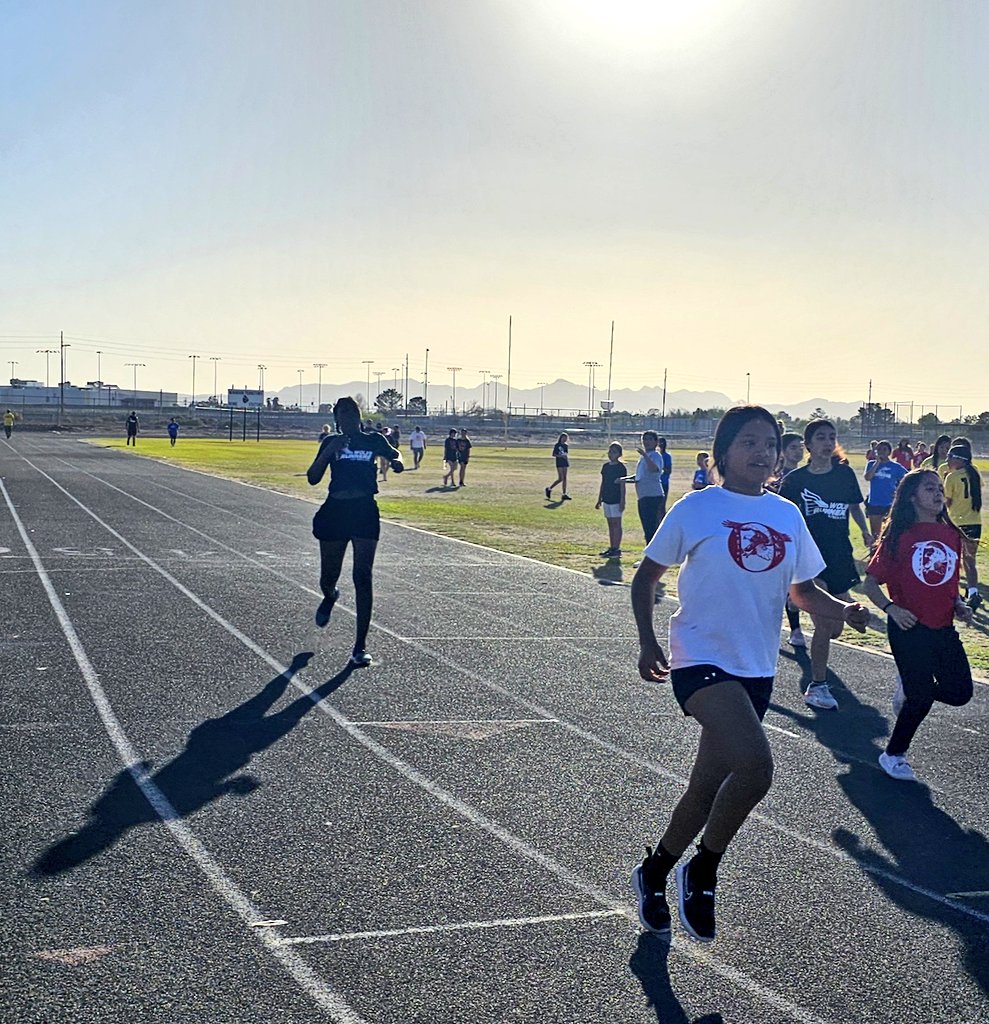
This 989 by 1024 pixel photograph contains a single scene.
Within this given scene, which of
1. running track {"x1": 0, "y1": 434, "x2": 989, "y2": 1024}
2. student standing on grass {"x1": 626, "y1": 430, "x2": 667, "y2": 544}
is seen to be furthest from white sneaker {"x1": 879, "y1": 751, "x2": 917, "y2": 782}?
student standing on grass {"x1": 626, "y1": 430, "x2": 667, "y2": 544}

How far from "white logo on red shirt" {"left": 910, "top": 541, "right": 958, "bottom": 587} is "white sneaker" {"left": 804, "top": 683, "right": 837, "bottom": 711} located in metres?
2.00

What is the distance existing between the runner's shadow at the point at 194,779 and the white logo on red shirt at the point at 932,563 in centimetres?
377

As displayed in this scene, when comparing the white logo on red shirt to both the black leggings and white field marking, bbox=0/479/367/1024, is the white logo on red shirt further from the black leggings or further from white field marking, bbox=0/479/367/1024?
white field marking, bbox=0/479/367/1024

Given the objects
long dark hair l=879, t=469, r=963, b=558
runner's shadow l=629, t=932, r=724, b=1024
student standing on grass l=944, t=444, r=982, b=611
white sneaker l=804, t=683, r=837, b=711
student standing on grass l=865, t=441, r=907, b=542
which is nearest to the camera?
runner's shadow l=629, t=932, r=724, b=1024

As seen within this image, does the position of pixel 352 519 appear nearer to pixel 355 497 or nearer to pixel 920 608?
pixel 355 497

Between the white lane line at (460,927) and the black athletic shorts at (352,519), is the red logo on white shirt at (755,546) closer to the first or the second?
the white lane line at (460,927)

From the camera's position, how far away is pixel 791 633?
1147 cm

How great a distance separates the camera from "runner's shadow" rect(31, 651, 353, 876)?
5.51 meters

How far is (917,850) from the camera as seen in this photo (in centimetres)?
579

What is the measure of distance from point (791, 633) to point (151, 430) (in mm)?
100133

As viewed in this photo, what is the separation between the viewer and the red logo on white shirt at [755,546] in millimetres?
4668

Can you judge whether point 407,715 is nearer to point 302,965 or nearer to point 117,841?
point 117,841

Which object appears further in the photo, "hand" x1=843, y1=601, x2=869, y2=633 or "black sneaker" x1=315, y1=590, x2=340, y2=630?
"black sneaker" x1=315, y1=590, x2=340, y2=630

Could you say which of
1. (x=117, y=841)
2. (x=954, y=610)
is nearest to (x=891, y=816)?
(x=954, y=610)
